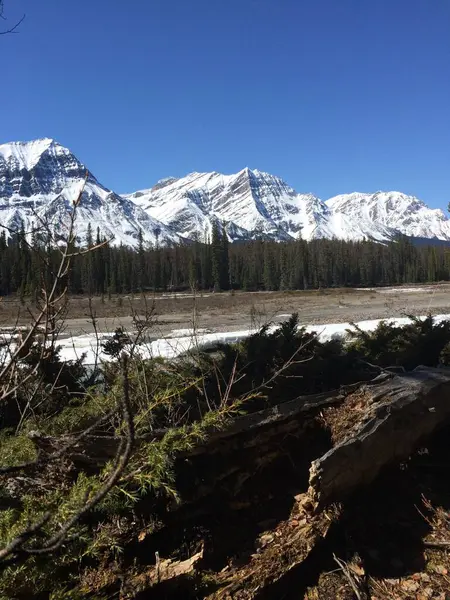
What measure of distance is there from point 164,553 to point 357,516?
6.48ft

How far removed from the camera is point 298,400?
16.3ft

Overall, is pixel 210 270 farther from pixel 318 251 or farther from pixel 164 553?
pixel 164 553

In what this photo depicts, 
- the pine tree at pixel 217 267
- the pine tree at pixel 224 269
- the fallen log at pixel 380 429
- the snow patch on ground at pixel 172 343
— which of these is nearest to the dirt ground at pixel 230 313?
the snow patch on ground at pixel 172 343

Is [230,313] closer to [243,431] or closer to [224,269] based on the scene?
[243,431]

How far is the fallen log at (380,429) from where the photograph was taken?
4.05m

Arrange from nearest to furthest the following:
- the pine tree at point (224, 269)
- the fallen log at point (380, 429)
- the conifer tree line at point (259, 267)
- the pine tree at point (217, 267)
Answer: the fallen log at point (380, 429) < the conifer tree line at point (259, 267) < the pine tree at point (217, 267) < the pine tree at point (224, 269)

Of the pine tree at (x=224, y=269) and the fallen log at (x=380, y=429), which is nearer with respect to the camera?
the fallen log at (x=380, y=429)

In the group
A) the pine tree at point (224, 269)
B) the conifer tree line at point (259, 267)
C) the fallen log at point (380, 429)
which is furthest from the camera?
the pine tree at point (224, 269)

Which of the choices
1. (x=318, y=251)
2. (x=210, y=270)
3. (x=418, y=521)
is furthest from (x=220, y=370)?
(x=318, y=251)

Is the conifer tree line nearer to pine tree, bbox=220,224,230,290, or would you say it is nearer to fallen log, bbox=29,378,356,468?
pine tree, bbox=220,224,230,290

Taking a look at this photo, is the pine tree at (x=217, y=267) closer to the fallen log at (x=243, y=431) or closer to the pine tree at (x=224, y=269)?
the pine tree at (x=224, y=269)

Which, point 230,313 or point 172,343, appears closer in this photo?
point 172,343

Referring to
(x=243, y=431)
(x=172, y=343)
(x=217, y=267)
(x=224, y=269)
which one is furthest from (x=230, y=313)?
(x=224, y=269)

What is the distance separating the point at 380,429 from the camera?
4582 millimetres
